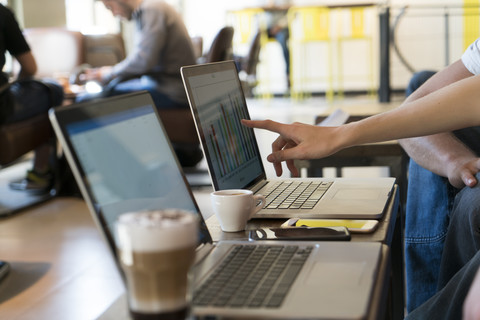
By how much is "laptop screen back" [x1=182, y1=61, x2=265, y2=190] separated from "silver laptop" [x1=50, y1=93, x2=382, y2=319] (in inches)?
8.3

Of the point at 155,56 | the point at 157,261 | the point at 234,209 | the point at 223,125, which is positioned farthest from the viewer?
the point at 155,56

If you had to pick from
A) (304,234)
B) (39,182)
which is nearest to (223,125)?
(304,234)

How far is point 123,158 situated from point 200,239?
187mm

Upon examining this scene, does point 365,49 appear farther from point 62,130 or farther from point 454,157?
point 62,130

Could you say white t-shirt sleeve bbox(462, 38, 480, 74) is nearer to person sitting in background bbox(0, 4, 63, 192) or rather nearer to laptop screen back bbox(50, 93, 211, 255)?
laptop screen back bbox(50, 93, 211, 255)

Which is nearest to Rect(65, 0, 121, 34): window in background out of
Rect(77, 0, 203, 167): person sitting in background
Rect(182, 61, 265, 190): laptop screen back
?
Rect(77, 0, 203, 167): person sitting in background

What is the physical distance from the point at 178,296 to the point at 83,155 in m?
0.26

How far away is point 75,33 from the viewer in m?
5.04

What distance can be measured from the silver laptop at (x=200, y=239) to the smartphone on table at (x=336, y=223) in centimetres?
12

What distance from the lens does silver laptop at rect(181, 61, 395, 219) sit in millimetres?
1202

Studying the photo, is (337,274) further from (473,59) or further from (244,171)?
(473,59)

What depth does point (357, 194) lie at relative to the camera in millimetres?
1318

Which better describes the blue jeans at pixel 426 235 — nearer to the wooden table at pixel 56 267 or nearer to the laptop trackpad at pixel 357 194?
the wooden table at pixel 56 267

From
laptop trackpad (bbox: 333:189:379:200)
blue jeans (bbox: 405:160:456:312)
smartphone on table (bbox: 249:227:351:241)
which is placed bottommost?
blue jeans (bbox: 405:160:456:312)
